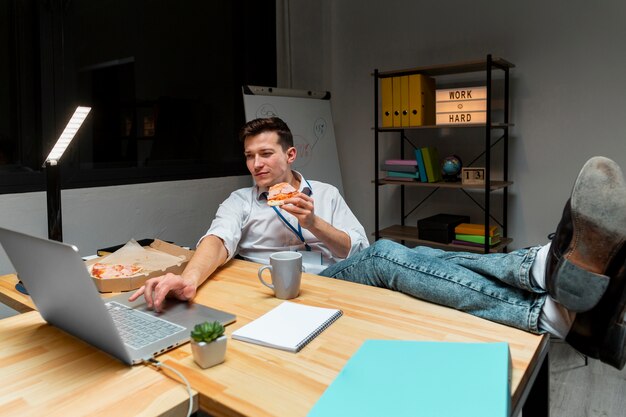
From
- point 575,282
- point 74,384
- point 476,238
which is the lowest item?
point 476,238

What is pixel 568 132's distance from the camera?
9.39ft

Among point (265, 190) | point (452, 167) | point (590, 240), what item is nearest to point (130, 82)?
point (265, 190)

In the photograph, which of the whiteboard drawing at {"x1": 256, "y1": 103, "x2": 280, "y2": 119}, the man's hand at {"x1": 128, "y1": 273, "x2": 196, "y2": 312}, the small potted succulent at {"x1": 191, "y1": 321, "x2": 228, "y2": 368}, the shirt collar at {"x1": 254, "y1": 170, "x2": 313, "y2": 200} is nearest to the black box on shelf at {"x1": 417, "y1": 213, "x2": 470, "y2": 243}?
the whiteboard drawing at {"x1": 256, "y1": 103, "x2": 280, "y2": 119}

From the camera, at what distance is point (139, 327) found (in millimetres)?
947

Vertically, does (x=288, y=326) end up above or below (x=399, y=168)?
below

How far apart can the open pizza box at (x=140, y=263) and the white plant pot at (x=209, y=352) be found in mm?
556

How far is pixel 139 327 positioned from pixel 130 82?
207 cm

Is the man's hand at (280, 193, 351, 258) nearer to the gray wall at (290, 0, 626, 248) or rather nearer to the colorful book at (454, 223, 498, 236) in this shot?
the colorful book at (454, 223, 498, 236)

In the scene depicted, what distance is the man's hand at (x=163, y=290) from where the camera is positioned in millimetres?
1040

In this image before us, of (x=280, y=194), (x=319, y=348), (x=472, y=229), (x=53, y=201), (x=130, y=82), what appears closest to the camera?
(x=319, y=348)

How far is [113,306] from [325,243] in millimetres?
789

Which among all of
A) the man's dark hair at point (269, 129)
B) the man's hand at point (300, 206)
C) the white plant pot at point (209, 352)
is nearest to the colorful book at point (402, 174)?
the man's dark hair at point (269, 129)

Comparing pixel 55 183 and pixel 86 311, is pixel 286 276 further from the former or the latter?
pixel 55 183

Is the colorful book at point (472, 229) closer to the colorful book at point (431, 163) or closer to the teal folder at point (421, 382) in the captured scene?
the colorful book at point (431, 163)
